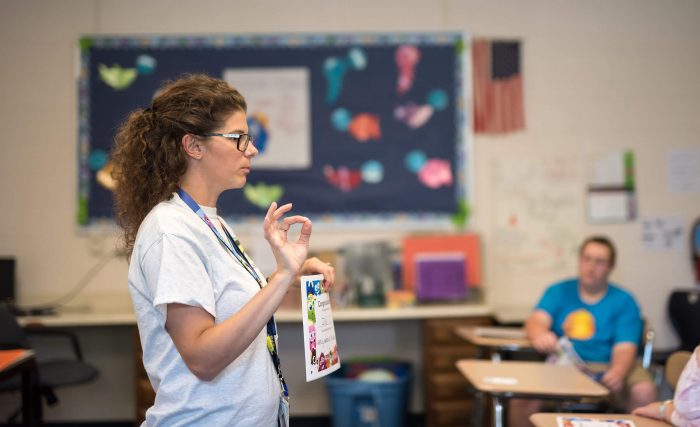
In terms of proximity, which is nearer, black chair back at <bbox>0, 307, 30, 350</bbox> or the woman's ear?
the woman's ear

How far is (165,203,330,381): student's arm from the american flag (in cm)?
333

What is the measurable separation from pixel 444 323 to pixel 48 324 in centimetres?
232

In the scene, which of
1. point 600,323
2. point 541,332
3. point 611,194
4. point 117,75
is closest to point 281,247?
point 541,332

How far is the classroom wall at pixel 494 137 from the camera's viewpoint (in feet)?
14.4

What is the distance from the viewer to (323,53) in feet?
14.5

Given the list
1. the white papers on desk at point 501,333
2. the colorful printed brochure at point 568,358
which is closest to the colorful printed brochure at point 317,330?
the colorful printed brochure at point 568,358

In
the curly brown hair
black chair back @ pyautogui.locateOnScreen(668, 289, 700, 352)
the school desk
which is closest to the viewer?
the curly brown hair

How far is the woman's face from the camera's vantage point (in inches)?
59.7

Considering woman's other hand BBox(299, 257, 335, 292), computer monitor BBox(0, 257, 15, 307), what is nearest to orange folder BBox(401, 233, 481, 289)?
computer monitor BBox(0, 257, 15, 307)

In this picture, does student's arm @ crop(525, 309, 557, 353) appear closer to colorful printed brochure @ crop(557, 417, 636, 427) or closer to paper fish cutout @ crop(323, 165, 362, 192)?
colorful printed brochure @ crop(557, 417, 636, 427)

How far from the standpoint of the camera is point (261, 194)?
173 inches

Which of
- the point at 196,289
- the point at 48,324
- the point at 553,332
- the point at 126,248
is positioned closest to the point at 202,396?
the point at 196,289

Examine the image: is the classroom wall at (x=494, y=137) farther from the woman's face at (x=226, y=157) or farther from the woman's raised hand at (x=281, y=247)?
the woman's raised hand at (x=281, y=247)

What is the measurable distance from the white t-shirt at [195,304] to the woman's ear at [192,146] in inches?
5.0
